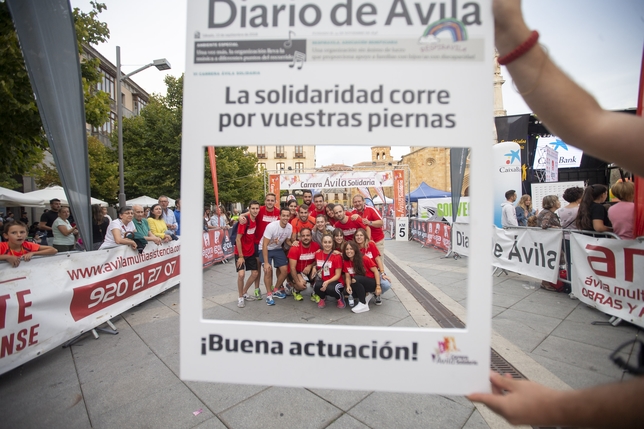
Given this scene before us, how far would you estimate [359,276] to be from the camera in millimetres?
4730

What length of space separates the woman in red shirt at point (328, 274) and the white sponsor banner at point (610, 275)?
3506mm

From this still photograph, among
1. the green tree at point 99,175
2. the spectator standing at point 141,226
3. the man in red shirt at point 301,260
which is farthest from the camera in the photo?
the green tree at point 99,175

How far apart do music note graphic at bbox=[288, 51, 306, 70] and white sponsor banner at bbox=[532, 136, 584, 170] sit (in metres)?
14.5

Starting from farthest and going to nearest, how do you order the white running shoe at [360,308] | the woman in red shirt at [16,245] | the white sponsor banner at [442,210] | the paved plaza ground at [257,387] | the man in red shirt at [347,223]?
the white sponsor banner at [442,210] → the man in red shirt at [347,223] → the white running shoe at [360,308] → the woman in red shirt at [16,245] → the paved plaza ground at [257,387]

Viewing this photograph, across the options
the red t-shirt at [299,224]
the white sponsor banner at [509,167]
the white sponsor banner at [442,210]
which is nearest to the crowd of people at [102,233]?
the red t-shirt at [299,224]

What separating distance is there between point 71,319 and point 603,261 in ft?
22.0

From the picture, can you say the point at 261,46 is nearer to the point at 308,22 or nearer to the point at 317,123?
the point at 308,22

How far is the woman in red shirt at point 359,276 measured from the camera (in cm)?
466

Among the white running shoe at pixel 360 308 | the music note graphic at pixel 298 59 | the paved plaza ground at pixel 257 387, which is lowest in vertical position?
the paved plaza ground at pixel 257 387

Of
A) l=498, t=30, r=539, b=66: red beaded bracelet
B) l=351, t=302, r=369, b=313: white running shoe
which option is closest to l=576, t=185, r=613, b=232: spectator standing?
l=351, t=302, r=369, b=313: white running shoe

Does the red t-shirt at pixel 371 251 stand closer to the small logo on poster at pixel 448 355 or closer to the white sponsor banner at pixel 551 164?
the small logo on poster at pixel 448 355

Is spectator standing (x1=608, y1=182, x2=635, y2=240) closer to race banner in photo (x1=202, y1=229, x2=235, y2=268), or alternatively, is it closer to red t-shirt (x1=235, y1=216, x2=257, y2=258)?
red t-shirt (x1=235, y1=216, x2=257, y2=258)

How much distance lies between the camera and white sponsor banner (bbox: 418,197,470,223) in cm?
1073

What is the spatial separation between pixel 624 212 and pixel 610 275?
0.83 meters
